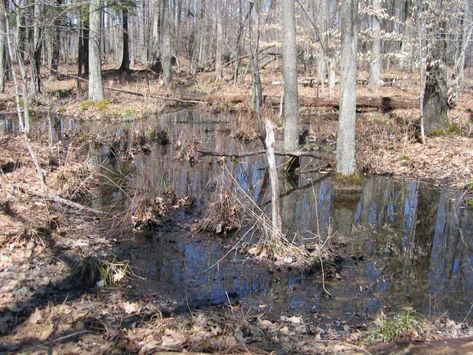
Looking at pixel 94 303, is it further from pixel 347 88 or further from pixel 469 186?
pixel 469 186

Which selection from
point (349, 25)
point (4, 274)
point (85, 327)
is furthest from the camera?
point (349, 25)

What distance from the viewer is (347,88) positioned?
992 cm

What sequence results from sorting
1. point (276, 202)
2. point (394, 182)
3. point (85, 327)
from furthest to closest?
point (394, 182) → point (276, 202) → point (85, 327)

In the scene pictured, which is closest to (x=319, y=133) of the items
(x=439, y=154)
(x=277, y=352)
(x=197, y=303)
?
(x=439, y=154)

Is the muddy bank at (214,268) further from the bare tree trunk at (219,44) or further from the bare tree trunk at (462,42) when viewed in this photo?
the bare tree trunk at (219,44)

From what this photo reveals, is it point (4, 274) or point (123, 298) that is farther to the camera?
point (4, 274)

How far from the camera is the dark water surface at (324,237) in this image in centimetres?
553

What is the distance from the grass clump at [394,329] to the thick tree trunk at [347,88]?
20.1 feet

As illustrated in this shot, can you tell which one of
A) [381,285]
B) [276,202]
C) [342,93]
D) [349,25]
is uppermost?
[349,25]

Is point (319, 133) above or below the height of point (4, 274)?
above

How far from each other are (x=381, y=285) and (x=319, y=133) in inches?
420

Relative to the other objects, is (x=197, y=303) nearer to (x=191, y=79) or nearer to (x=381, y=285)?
(x=381, y=285)

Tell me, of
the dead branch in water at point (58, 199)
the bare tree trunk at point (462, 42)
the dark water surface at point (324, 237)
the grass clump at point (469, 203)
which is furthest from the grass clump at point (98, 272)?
the bare tree trunk at point (462, 42)

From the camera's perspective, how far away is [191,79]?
3400cm
